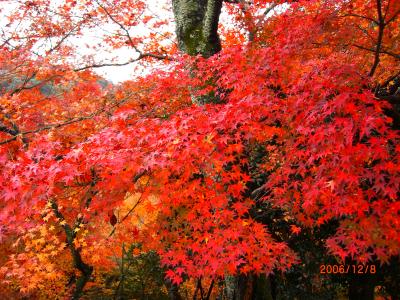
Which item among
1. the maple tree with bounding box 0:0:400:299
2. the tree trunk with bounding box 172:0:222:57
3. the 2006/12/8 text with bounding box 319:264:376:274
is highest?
the tree trunk with bounding box 172:0:222:57

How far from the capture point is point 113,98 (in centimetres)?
962

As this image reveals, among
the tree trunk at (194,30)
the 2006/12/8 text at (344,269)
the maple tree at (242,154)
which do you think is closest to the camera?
the maple tree at (242,154)

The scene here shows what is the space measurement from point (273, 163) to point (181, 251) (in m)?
3.84

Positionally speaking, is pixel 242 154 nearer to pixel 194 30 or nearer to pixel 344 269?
pixel 194 30

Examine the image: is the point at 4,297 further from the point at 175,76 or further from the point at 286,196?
the point at 286,196

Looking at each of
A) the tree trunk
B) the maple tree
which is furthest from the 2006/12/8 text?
the tree trunk

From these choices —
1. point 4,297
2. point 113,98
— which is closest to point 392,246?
point 113,98

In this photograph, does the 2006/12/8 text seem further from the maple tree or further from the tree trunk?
the tree trunk

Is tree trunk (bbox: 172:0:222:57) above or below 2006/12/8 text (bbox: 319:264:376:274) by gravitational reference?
above

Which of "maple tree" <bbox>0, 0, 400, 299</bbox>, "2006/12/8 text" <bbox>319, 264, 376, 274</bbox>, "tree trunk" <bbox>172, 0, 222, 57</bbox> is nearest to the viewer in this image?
"maple tree" <bbox>0, 0, 400, 299</bbox>

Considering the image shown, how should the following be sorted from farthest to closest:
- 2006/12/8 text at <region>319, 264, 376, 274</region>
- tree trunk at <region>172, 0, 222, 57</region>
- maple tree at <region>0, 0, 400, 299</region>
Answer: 2006/12/8 text at <region>319, 264, 376, 274</region>
tree trunk at <region>172, 0, 222, 57</region>
maple tree at <region>0, 0, 400, 299</region>

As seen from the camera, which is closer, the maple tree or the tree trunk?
the maple tree

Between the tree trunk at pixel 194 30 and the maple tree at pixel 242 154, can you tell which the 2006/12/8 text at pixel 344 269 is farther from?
the tree trunk at pixel 194 30

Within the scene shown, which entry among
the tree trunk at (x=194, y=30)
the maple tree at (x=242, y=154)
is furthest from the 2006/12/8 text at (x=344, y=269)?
the tree trunk at (x=194, y=30)
